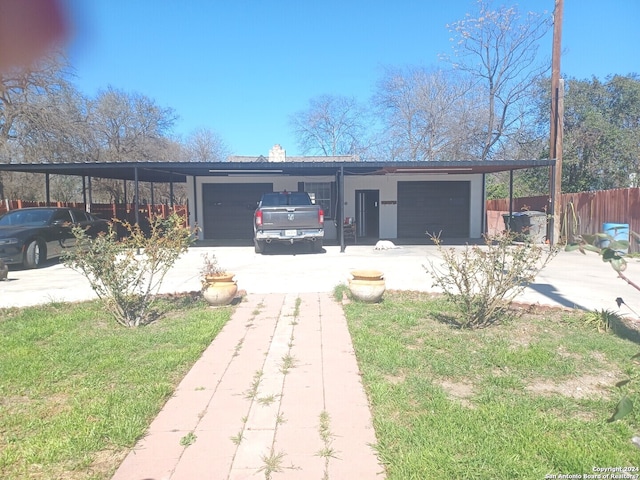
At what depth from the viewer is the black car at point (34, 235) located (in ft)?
34.1

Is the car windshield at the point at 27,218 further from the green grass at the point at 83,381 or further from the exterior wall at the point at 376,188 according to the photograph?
the exterior wall at the point at 376,188

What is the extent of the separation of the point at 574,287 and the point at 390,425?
21.9 ft

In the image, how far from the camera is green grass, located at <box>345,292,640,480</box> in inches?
100

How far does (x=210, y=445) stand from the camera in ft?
9.13

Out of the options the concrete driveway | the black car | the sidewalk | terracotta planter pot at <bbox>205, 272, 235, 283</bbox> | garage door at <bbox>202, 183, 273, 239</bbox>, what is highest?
garage door at <bbox>202, 183, 273, 239</bbox>

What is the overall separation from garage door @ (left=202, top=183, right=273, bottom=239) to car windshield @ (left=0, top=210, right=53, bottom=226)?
734cm

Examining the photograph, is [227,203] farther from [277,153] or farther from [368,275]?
[368,275]

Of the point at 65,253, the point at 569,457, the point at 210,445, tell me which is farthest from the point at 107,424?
the point at 65,253

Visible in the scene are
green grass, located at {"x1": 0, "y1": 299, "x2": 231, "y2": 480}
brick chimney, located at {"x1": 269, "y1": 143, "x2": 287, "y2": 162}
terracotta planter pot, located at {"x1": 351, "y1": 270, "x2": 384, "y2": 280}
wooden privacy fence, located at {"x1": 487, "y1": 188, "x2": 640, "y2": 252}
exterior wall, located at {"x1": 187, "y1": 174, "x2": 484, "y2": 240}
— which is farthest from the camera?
brick chimney, located at {"x1": 269, "y1": 143, "x2": 287, "y2": 162}

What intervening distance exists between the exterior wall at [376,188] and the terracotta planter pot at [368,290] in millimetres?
12137

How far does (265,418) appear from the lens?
3.12m

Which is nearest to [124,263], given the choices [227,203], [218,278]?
[218,278]

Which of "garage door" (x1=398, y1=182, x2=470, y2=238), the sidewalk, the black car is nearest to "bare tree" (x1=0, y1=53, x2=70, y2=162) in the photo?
the black car

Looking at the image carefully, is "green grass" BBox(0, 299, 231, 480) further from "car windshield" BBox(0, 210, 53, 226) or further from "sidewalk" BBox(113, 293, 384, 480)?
"car windshield" BBox(0, 210, 53, 226)
